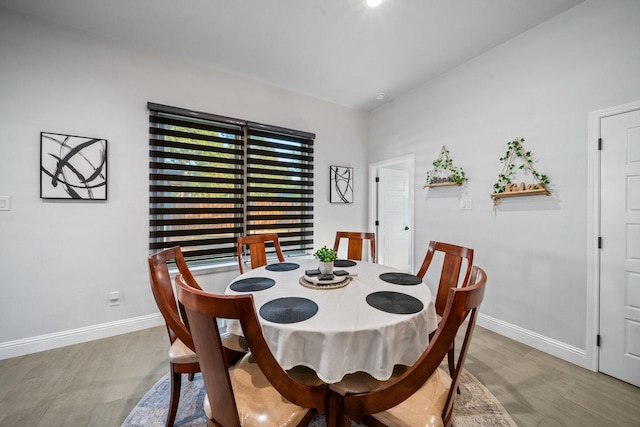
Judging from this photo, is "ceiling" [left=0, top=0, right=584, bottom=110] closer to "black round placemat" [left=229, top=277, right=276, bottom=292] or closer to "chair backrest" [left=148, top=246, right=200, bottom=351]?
"chair backrest" [left=148, top=246, right=200, bottom=351]

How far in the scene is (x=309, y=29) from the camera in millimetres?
2316

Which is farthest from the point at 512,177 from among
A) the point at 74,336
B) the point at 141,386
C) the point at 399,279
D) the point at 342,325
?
the point at 74,336

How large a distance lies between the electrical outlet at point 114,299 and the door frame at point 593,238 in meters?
4.30

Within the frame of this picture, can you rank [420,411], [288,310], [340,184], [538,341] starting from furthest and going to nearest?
1. [340,184]
2. [538,341]
3. [288,310]
4. [420,411]

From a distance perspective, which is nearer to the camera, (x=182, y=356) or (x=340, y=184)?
(x=182, y=356)

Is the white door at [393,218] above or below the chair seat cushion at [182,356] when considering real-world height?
above

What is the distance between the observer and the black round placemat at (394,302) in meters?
1.23

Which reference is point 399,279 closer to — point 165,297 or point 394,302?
point 394,302

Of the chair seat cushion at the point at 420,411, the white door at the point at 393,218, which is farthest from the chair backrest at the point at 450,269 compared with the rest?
the white door at the point at 393,218

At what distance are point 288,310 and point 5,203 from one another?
2.76m

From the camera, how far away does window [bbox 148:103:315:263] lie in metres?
2.72

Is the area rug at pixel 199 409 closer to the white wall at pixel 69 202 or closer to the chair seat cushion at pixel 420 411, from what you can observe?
the chair seat cushion at pixel 420 411

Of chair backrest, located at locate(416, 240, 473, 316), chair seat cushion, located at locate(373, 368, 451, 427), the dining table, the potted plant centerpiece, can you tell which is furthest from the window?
chair seat cushion, located at locate(373, 368, 451, 427)

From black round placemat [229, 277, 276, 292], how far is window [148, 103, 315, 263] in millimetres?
1485
